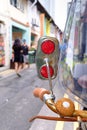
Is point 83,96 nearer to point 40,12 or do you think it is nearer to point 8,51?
point 8,51

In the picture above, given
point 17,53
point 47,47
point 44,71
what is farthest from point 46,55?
point 17,53

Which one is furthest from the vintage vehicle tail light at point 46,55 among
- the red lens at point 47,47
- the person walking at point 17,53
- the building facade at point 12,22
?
the person walking at point 17,53

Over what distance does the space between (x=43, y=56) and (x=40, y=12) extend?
860 inches

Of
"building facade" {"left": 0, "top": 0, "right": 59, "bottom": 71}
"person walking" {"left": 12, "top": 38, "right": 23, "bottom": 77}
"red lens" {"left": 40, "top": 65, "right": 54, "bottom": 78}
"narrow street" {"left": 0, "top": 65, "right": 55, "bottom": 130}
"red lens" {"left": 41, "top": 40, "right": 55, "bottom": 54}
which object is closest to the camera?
"red lens" {"left": 41, "top": 40, "right": 55, "bottom": 54}

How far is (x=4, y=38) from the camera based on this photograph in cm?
1302

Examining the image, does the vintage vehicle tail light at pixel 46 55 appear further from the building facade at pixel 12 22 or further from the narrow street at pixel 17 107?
the building facade at pixel 12 22

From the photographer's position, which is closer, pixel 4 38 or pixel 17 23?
pixel 4 38

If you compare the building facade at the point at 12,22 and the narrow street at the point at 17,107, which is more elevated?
the building facade at the point at 12,22

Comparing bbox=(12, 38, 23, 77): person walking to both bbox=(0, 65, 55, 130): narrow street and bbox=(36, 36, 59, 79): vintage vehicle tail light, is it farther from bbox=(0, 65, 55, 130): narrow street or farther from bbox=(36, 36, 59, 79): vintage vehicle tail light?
bbox=(36, 36, 59, 79): vintage vehicle tail light

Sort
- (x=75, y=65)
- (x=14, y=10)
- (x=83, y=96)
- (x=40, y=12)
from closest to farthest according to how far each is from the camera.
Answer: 1. (x=83, y=96)
2. (x=75, y=65)
3. (x=14, y=10)
4. (x=40, y=12)

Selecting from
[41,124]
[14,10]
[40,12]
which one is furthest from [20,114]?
[40,12]

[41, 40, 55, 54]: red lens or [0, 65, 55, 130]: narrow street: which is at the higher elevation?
[41, 40, 55, 54]: red lens

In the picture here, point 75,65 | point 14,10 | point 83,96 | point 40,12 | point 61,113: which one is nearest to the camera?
point 61,113

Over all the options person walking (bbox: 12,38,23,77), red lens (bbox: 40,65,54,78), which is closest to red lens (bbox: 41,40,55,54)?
red lens (bbox: 40,65,54,78)
